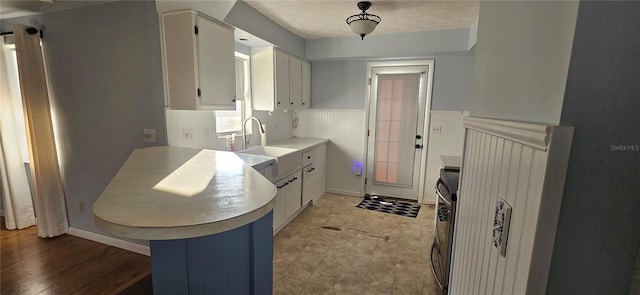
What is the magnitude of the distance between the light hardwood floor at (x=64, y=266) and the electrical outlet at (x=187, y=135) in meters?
1.10

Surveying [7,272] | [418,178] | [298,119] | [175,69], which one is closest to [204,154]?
[175,69]

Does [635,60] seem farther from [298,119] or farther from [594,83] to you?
[298,119]

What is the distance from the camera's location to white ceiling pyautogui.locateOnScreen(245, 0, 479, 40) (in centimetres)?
238

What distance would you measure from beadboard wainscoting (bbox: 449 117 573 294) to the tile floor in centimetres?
96

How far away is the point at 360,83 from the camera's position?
12.8 feet

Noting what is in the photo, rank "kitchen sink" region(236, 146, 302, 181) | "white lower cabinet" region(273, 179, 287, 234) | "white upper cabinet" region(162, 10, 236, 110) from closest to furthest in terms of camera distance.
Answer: "white upper cabinet" region(162, 10, 236, 110), "kitchen sink" region(236, 146, 302, 181), "white lower cabinet" region(273, 179, 287, 234)

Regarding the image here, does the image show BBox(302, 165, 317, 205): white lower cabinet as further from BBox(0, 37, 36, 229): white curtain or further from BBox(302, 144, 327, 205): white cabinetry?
BBox(0, 37, 36, 229): white curtain

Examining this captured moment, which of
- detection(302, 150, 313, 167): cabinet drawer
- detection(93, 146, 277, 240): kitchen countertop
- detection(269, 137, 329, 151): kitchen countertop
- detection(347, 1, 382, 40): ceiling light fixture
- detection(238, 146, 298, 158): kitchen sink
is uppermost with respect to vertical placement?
detection(347, 1, 382, 40): ceiling light fixture

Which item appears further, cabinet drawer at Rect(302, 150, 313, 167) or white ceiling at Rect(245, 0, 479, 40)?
cabinet drawer at Rect(302, 150, 313, 167)

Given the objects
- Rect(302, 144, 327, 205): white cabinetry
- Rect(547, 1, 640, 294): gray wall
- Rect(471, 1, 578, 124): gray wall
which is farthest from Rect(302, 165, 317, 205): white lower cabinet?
Rect(547, 1, 640, 294): gray wall

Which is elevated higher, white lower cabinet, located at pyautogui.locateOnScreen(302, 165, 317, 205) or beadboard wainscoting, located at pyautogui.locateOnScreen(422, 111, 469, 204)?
beadboard wainscoting, located at pyautogui.locateOnScreen(422, 111, 469, 204)

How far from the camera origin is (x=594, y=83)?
0.51 metres

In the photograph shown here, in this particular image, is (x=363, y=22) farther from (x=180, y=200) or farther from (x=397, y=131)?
(x=180, y=200)

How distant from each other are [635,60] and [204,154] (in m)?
2.05
